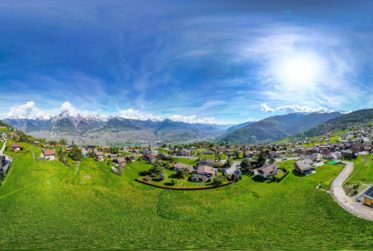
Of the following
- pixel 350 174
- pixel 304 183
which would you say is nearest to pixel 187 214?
pixel 304 183

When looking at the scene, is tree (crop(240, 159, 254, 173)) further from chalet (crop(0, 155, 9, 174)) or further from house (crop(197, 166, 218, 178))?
chalet (crop(0, 155, 9, 174))

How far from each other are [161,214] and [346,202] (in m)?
44.7

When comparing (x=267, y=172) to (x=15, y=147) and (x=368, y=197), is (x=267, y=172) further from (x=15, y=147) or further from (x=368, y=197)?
(x=15, y=147)

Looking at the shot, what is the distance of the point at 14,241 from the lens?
47.5 meters

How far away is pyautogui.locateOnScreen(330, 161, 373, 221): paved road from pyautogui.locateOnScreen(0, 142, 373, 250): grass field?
211 centimetres

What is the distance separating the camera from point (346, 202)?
6391 centimetres

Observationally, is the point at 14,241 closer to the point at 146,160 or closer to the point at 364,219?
the point at 364,219

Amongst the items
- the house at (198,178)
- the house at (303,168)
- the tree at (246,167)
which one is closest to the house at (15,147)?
the house at (198,178)

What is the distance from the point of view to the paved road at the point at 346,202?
5549cm

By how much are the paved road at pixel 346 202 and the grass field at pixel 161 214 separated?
2105mm

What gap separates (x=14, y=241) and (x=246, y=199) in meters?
55.3

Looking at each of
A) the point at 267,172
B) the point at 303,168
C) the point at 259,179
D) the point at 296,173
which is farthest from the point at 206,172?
the point at 303,168

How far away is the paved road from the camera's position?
55.5 m

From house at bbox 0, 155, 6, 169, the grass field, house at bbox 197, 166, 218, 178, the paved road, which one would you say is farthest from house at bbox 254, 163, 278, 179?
house at bbox 0, 155, 6, 169
